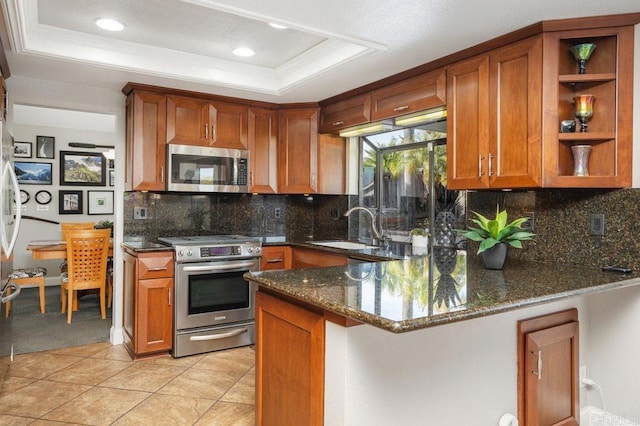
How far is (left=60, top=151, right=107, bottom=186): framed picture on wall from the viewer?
20.7ft

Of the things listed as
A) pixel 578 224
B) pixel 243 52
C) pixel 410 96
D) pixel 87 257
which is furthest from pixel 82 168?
pixel 578 224

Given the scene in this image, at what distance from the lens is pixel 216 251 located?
3.44m

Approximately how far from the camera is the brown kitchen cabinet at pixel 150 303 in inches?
127

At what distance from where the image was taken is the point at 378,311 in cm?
124

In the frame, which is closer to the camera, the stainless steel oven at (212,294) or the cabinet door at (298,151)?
the stainless steel oven at (212,294)

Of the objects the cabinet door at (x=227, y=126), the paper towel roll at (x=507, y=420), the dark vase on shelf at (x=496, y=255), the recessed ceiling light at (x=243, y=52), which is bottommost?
the paper towel roll at (x=507, y=420)

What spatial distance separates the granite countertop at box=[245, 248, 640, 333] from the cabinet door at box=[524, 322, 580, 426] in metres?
0.29

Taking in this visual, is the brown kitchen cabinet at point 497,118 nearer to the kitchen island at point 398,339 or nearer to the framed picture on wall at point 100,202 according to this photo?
the kitchen island at point 398,339

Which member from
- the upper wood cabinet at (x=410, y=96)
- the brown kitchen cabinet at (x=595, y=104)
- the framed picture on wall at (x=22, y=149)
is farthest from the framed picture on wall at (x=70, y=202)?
the brown kitchen cabinet at (x=595, y=104)

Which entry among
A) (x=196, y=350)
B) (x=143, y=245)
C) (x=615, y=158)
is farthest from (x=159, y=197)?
(x=615, y=158)

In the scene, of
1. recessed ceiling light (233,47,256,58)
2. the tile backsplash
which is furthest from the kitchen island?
recessed ceiling light (233,47,256,58)

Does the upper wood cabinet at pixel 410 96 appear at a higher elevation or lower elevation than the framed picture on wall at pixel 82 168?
higher

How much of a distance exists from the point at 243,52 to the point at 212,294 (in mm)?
1870

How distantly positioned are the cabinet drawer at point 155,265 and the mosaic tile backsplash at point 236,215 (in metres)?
0.62
